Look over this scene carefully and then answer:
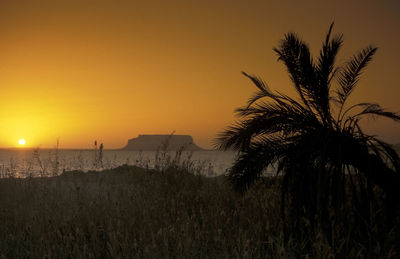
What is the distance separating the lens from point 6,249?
5.32m

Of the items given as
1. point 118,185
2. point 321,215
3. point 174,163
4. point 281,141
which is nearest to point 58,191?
point 118,185

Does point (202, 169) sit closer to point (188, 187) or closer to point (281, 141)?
point (188, 187)

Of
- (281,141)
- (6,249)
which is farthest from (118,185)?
(281,141)

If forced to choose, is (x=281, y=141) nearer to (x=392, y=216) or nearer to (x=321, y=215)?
(x=321, y=215)

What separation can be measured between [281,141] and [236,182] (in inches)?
39.9

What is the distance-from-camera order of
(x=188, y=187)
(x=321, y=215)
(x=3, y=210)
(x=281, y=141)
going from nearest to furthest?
(x=321, y=215) → (x=281, y=141) → (x=3, y=210) → (x=188, y=187)

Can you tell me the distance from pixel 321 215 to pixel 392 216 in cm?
150

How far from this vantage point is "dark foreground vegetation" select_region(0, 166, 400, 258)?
446cm

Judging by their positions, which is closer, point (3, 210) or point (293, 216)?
point (293, 216)

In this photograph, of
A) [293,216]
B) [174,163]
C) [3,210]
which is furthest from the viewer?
[174,163]

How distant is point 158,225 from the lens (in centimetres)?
579

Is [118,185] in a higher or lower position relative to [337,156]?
lower

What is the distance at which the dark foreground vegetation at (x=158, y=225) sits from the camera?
4.46m

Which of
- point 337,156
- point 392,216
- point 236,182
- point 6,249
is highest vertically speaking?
point 337,156
